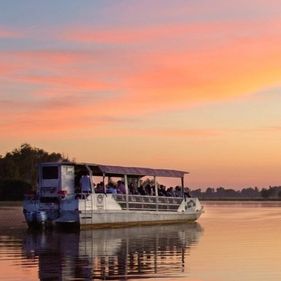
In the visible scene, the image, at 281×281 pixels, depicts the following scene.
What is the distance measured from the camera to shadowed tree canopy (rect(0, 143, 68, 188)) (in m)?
124

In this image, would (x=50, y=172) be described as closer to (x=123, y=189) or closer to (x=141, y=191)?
(x=123, y=189)

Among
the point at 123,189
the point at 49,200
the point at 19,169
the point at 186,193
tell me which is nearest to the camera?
the point at 49,200

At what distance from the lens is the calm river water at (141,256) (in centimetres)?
A: 2034

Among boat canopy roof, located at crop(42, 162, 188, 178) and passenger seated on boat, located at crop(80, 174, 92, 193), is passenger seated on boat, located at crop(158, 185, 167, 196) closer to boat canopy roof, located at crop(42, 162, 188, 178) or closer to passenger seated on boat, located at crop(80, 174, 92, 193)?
boat canopy roof, located at crop(42, 162, 188, 178)

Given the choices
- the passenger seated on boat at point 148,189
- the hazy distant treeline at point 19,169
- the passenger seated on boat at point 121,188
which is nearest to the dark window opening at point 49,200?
the passenger seated on boat at point 121,188

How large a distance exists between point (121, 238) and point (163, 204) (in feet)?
51.4

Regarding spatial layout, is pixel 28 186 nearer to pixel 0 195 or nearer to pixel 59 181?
pixel 0 195

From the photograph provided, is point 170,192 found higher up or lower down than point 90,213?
higher up

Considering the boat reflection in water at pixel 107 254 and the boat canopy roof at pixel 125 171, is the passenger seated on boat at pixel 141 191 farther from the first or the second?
the boat reflection in water at pixel 107 254

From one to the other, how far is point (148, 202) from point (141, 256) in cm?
2368

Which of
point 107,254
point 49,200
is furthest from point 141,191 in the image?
point 107,254

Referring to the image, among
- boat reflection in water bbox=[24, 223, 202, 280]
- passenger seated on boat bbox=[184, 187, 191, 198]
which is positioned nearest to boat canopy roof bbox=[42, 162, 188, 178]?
passenger seated on boat bbox=[184, 187, 191, 198]

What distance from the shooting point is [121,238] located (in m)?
35.3

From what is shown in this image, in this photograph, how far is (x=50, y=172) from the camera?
144ft
